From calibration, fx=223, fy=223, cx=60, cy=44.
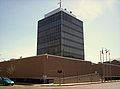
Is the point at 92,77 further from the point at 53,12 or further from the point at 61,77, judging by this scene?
the point at 53,12

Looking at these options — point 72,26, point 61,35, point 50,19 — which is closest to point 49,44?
point 61,35

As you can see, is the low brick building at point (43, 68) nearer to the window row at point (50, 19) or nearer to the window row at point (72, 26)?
the window row at point (72, 26)

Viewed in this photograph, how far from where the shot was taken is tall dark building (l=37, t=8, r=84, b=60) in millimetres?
98812

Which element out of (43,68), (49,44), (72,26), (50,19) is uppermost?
(50,19)

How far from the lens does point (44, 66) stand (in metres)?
50.8

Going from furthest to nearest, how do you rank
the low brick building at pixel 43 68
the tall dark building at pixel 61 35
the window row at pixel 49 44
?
1. the window row at pixel 49 44
2. the tall dark building at pixel 61 35
3. the low brick building at pixel 43 68

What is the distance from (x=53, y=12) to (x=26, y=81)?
187 ft

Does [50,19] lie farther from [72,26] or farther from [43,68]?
[43,68]

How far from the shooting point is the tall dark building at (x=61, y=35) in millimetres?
98812

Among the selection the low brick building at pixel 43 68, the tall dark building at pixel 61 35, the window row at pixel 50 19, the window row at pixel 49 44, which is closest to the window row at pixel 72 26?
the tall dark building at pixel 61 35

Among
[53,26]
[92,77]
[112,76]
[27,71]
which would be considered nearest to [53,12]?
[53,26]

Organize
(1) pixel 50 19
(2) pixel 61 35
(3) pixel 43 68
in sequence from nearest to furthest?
1. (3) pixel 43 68
2. (2) pixel 61 35
3. (1) pixel 50 19

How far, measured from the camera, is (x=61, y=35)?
322 ft

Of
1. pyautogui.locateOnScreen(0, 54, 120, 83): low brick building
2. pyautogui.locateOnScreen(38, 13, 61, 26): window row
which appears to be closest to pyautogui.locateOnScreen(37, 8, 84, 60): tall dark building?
pyautogui.locateOnScreen(38, 13, 61, 26): window row
